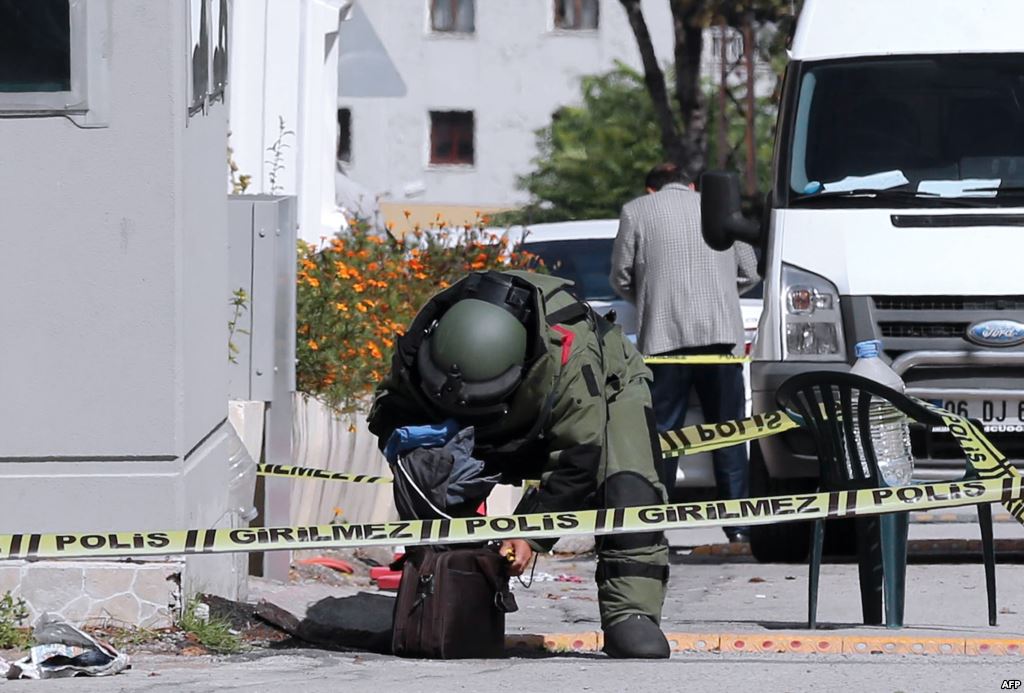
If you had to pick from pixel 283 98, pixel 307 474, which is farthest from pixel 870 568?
pixel 283 98

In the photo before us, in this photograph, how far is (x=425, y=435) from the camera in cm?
549

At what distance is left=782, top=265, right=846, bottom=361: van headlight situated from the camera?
8461mm

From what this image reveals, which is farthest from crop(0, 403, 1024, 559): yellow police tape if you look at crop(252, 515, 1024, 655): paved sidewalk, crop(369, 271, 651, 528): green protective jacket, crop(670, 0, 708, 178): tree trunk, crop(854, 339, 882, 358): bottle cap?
crop(670, 0, 708, 178): tree trunk

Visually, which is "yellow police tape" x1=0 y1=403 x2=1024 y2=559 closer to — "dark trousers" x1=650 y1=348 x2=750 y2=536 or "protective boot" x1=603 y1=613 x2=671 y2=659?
"protective boot" x1=603 y1=613 x2=671 y2=659

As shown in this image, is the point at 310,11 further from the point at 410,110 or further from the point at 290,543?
the point at 410,110

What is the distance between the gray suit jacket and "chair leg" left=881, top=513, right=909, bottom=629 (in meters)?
3.37

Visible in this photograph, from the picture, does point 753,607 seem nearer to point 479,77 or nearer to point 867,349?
point 867,349

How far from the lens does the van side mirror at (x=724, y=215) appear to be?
896cm

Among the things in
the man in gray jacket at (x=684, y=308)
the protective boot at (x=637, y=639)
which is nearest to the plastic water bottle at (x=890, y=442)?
the protective boot at (x=637, y=639)

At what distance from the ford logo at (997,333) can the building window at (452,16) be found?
38600 mm

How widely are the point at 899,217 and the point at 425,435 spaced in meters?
3.61

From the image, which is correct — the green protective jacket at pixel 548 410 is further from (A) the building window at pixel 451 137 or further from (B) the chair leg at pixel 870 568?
(A) the building window at pixel 451 137

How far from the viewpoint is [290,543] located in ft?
16.7

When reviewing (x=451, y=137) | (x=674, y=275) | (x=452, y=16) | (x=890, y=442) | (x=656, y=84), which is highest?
(x=452, y=16)
